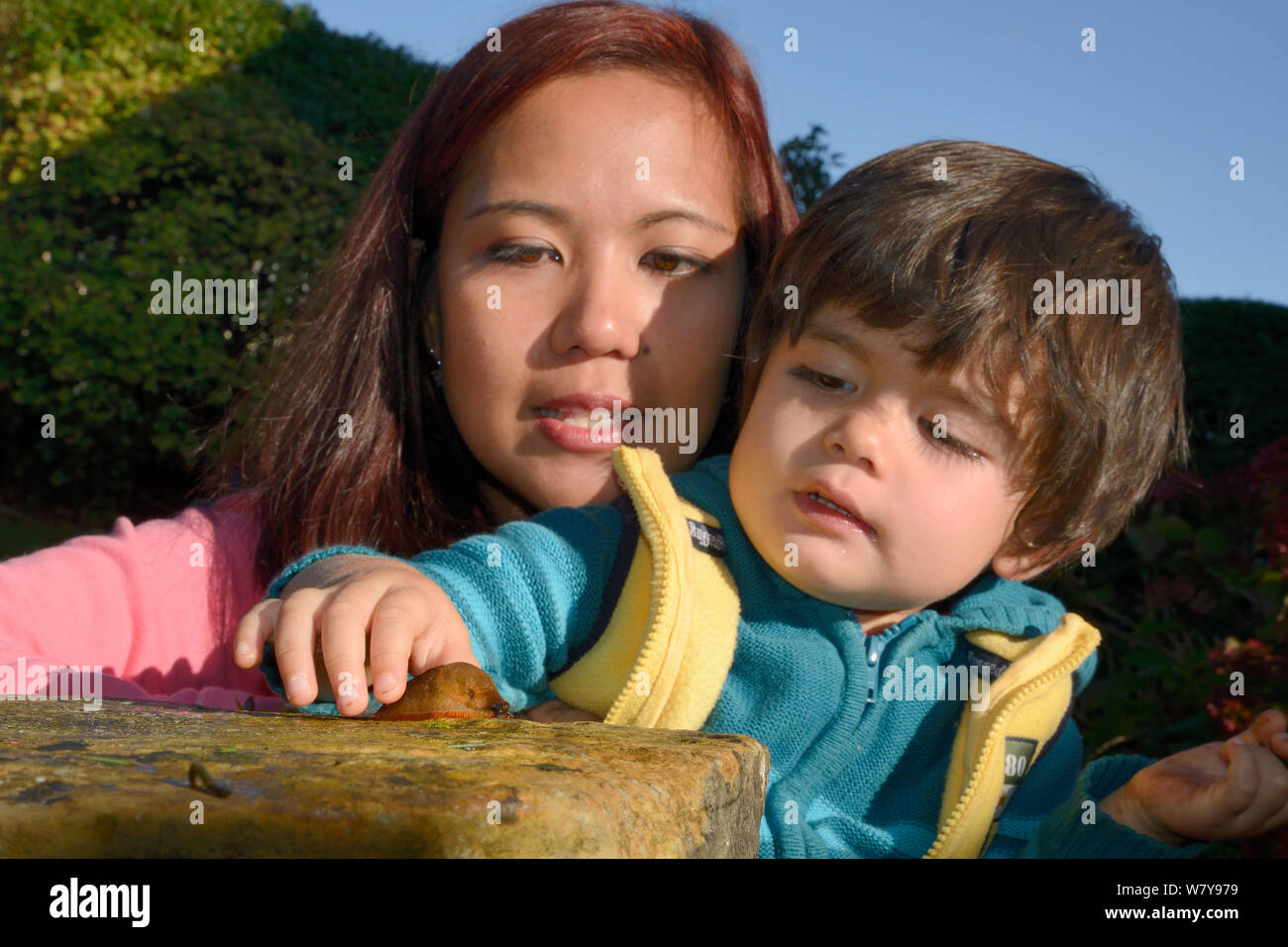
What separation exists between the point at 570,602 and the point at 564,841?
1060 millimetres

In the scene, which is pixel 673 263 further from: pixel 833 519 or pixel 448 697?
pixel 448 697

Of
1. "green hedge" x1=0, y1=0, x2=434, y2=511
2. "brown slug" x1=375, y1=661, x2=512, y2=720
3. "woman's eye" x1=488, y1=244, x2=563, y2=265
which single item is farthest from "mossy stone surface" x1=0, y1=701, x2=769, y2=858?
"green hedge" x1=0, y1=0, x2=434, y2=511

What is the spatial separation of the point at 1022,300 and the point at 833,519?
21.4 inches

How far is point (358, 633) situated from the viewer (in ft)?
5.09

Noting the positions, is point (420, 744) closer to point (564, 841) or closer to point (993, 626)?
point (564, 841)

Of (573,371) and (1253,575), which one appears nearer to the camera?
(573,371)

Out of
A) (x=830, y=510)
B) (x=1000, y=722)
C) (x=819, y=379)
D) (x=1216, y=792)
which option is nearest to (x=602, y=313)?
(x=819, y=379)

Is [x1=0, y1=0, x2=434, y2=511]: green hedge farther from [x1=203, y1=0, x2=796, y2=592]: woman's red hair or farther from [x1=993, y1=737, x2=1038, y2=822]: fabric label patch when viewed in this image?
[x1=993, y1=737, x2=1038, y2=822]: fabric label patch

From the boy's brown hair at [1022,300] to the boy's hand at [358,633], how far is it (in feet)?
2.90

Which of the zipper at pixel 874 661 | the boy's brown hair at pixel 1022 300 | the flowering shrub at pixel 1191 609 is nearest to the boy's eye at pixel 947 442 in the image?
the boy's brown hair at pixel 1022 300

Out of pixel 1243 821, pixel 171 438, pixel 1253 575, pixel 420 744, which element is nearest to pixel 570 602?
pixel 420 744

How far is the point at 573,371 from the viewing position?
96.6 inches

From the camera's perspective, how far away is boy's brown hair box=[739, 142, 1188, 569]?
80.7 inches

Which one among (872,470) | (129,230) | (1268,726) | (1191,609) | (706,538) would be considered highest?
(129,230)
